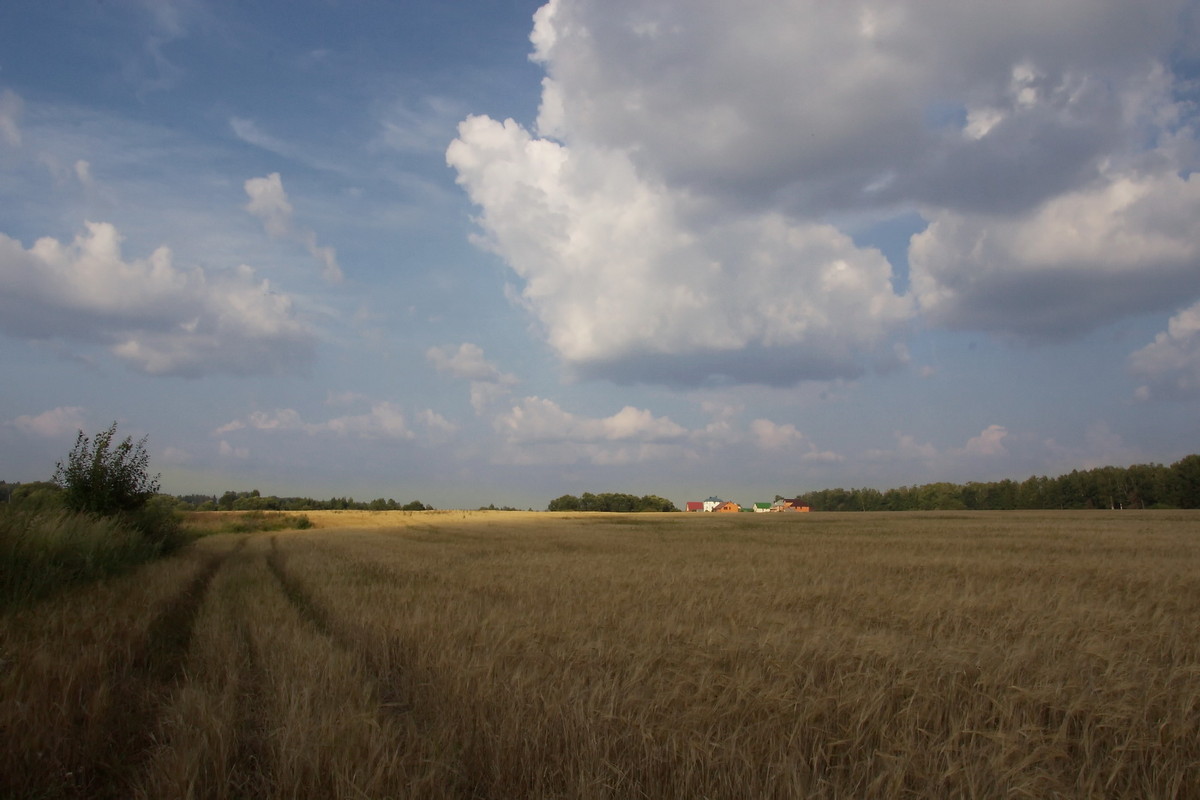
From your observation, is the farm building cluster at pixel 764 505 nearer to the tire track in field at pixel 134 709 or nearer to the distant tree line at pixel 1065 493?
the distant tree line at pixel 1065 493

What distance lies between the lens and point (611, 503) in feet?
451

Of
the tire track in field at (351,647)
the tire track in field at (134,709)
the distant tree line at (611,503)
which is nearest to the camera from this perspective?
the tire track in field at (134,709)

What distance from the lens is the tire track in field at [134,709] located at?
371 centimetres

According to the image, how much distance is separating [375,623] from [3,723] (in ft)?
11.6

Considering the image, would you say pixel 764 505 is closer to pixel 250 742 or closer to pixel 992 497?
pixel 992 497

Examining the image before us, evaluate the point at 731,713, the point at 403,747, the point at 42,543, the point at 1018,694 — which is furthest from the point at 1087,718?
the point at 42,543

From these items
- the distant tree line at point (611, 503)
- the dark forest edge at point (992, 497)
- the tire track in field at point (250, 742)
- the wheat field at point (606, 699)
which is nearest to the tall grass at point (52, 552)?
the wheat field at point (606, 699)

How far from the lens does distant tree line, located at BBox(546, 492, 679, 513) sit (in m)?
134

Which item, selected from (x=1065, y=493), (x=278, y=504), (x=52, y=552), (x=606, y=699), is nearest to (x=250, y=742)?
(x=606, y=699)

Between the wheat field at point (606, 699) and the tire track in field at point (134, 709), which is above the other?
the wheat field at point (606, 699)

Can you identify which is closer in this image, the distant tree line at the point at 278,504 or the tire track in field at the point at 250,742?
the tire track in field at the point at 250,742

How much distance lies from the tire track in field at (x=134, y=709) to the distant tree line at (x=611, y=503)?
126 meters

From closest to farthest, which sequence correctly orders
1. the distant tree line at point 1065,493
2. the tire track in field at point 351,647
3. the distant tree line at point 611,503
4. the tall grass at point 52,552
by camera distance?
the tire track in field at point 351,647 < the tall grass at point 52,552 < the distant tree line at point 1065,493 < the distant tree line at point 611,503

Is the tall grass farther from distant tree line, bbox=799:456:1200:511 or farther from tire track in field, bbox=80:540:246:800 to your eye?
distant tree line, bbox=799:456:1200:511
